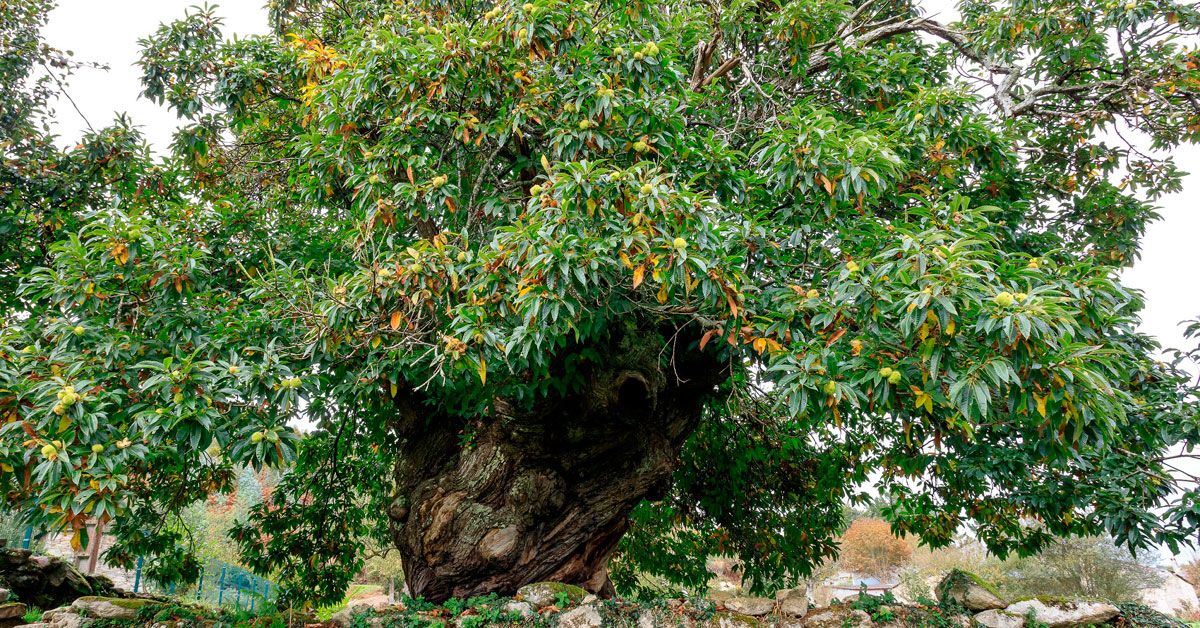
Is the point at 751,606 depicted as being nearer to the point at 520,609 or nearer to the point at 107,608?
the point at 520,609

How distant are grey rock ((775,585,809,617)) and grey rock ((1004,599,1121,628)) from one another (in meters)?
1.41

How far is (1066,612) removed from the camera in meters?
4.68

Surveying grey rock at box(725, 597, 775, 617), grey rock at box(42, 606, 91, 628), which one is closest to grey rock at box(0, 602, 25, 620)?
grey rock at box(42, 606, 91, 628)

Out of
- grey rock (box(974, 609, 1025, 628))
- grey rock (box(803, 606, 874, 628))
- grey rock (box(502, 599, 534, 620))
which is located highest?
grey rock (box(502, 599, 534, 620))

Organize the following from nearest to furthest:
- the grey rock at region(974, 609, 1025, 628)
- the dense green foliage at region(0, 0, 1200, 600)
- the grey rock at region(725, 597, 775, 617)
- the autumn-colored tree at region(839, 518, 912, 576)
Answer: the dense green foliage at region(0, 0, 1200, 600)
the grey rock at region(974, 609, 1025, 628)
the grey rock at region(725, 597, 775, 617)
the autumn-colored tree at region(839, 518, 912, 576)

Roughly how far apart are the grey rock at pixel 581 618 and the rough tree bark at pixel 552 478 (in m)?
0.94

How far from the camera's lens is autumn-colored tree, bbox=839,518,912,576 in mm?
22656

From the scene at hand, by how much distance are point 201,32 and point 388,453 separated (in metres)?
4.45

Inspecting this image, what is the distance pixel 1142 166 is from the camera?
625cm

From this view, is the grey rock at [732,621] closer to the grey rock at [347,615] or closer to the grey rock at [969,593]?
the grey rock at [969,593]

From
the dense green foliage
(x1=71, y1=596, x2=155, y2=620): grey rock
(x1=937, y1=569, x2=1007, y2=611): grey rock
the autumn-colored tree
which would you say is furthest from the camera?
the autumn-colored tree

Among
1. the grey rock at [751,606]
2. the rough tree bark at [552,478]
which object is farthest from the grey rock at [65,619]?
the grey rock at [751,606]

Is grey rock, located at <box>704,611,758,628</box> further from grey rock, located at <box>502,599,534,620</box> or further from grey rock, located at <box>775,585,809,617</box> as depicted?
grey rock, located at <box>502,599,534,620</box>

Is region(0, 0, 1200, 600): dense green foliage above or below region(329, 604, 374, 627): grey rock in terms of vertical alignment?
above
